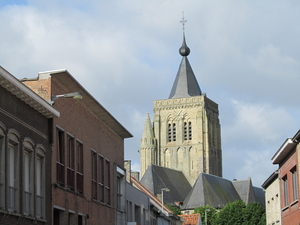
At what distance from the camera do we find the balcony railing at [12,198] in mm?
17781

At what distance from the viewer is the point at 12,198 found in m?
18.0

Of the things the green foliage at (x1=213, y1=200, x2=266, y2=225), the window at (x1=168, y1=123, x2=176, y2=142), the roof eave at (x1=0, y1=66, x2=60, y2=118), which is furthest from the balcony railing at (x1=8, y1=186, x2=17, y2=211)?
the window at (x1=168, y1=123, x2=176, y2=142)

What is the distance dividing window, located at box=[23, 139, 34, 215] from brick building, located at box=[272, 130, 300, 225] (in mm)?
8573

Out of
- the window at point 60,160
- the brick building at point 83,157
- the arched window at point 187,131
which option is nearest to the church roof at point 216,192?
the arched window at point 187,131

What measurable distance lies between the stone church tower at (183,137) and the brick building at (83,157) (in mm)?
89601

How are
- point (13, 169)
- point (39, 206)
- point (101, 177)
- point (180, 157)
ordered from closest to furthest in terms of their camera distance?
point (13, 169)
point (39, 206)
point (101, 177)
point (180, 157)

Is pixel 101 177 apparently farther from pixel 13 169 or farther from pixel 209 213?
pixel 209 213

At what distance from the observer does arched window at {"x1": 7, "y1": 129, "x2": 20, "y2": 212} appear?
17.9 meters

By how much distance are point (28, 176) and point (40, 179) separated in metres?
0.92

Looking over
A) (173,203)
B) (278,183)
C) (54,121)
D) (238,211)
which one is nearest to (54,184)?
(54,121)

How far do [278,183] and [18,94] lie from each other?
53.1ft

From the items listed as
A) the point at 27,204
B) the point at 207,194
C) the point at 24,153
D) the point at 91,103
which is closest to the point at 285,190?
the point at 91,103

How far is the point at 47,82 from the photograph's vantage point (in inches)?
845

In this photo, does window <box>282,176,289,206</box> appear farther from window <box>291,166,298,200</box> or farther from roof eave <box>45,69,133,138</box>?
roof eave <box>45,69,133,138</box>
